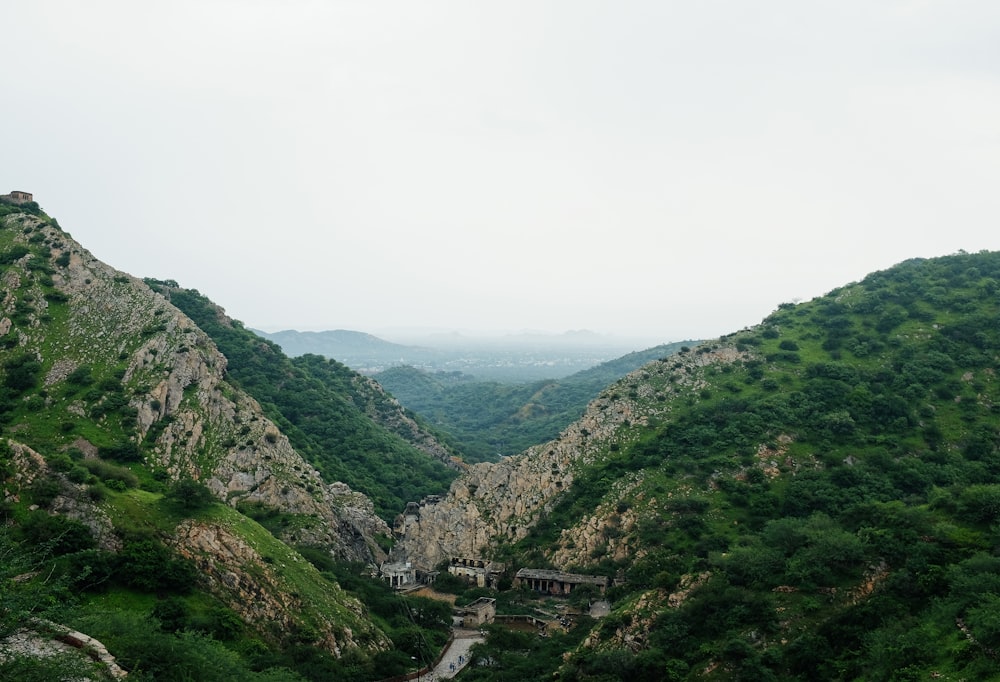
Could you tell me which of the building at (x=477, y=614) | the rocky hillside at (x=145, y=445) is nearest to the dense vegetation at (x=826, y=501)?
the building at (x=477, y=614)

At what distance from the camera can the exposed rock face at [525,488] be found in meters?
68.1

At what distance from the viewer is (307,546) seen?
189 feet

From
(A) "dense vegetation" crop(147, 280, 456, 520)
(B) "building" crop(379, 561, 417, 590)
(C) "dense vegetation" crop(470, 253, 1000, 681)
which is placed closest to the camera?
(C) "dense vegetation" crop(470, 253, 1000, 681)

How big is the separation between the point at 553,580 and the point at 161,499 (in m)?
34.2

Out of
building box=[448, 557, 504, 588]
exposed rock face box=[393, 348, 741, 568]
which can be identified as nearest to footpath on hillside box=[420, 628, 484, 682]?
building box=[448, 557, 504, 588]

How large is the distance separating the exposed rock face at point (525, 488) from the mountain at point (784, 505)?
24 cm

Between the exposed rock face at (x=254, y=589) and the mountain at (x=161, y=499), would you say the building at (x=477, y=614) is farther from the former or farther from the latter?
the exposed rock face at (x=254, y=589)

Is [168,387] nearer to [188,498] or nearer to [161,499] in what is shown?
[161,499]

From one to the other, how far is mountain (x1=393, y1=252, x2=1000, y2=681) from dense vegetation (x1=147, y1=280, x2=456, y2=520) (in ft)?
37.2

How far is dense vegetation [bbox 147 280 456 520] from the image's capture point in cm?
8350

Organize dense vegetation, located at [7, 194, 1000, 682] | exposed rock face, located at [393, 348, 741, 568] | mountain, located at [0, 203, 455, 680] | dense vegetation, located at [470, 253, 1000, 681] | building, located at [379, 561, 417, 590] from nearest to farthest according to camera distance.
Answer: dense vegetation, located at [7, 194, 1000, 682] < mountain, located at [0, 203, 455, 680] < dense vegetation, located at [470, 253, 1000, 681] < building, located at [379, 561, 417, 590] < exposed rock face, located at [393, 348, 741, 568]

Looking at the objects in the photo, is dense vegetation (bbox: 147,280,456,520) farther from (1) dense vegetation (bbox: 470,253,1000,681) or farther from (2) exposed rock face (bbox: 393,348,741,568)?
(1) dense vegetation (bbox: 470,253,1000,681)

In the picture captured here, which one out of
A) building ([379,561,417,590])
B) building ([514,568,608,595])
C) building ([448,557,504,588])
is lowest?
building ([379,561,417,590])

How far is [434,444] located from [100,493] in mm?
79897
